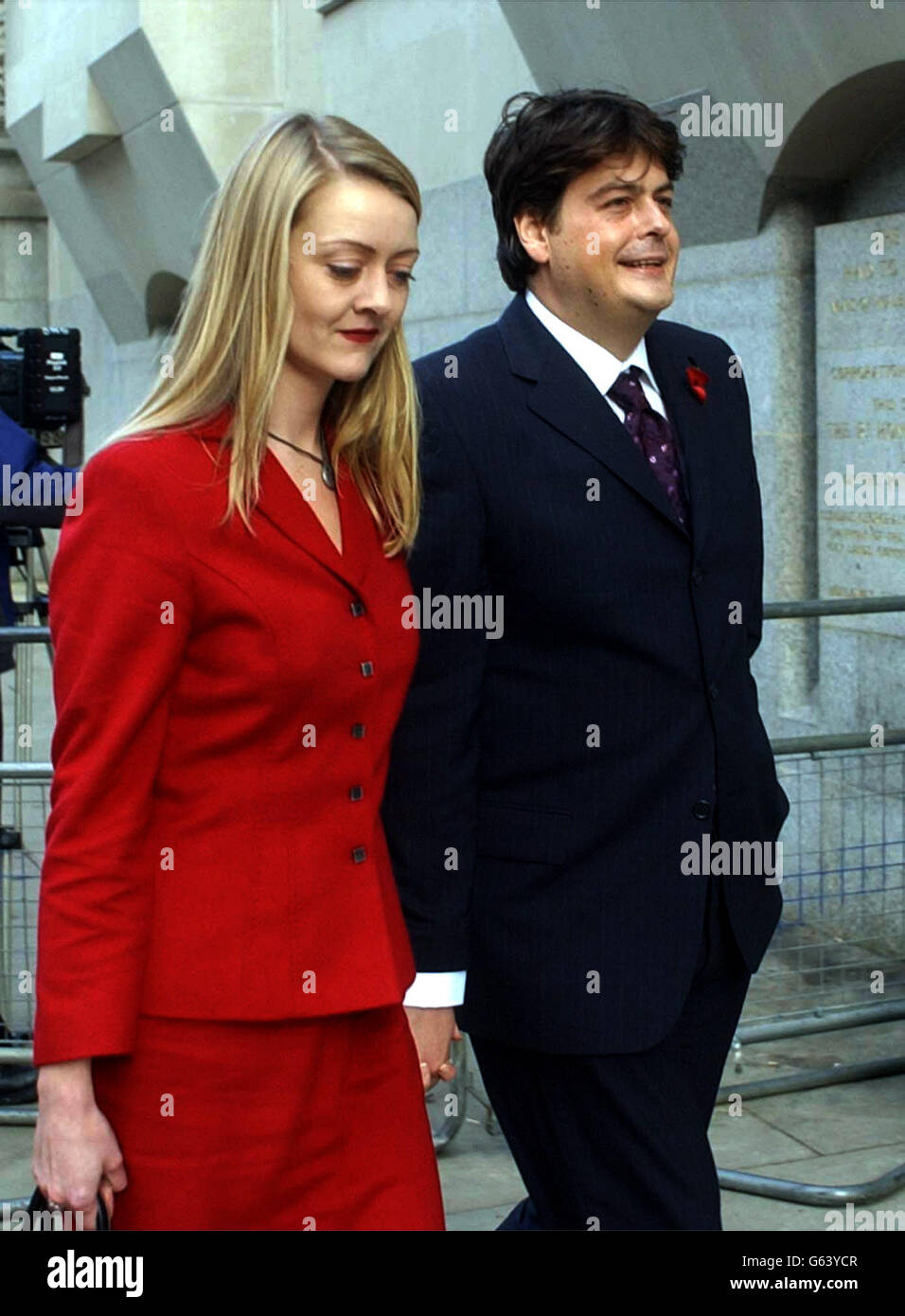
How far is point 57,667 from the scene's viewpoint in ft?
7.81

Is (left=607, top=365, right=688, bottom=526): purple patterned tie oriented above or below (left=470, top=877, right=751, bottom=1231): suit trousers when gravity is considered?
above

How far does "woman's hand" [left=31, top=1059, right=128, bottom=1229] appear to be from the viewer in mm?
2348

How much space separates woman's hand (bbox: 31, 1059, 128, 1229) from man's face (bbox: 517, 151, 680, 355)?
4.46 ft

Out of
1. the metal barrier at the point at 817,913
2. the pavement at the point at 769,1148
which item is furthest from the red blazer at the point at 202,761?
the metal barrier at the point at 817,913

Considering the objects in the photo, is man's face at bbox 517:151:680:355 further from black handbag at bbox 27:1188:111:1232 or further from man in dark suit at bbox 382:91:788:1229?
black handbag at bbox 27:1188:111:1232

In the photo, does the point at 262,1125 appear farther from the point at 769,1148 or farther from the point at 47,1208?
the point at 769,1148

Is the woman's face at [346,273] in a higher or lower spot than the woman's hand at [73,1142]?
higher

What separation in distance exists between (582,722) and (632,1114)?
0.59 metres

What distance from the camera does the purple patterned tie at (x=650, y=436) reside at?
9.90ft

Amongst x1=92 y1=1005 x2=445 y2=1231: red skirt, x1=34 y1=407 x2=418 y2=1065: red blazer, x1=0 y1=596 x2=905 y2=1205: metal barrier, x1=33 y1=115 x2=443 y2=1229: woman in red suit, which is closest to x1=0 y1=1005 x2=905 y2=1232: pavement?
x1=0 y1=596 x2=905 y2=1205: metal barrier

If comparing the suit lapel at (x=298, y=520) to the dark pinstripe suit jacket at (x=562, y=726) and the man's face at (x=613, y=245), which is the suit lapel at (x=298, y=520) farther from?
the man's face at (x=613, y=245)

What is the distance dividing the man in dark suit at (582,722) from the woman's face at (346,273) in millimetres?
398
